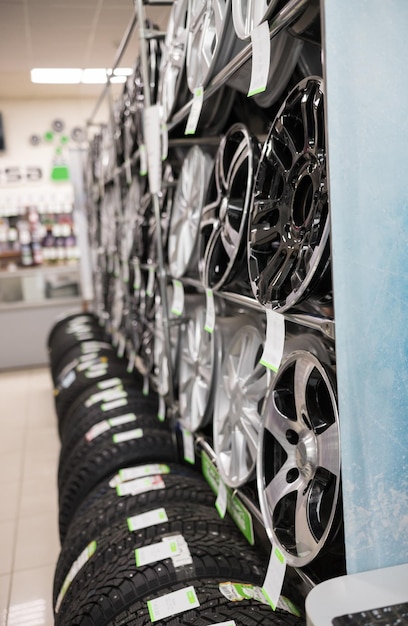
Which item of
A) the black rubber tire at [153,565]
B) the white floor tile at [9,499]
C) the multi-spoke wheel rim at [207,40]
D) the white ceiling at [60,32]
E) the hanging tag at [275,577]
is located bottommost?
the white floor tile at [9,499]

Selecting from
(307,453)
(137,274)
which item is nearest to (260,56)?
(307,453)

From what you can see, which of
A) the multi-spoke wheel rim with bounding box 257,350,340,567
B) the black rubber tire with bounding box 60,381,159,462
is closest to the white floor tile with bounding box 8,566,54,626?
the black rubber tire with bounding box 60,381,159,462

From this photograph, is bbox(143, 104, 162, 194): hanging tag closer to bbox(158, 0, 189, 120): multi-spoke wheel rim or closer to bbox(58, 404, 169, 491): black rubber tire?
→ bbox(158, 0, 189, 120): multi-spoke wheel rim

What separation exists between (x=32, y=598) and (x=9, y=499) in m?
1.24

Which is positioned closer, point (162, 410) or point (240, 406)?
point (240, 406)

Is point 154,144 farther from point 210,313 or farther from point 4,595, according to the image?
point 4,595

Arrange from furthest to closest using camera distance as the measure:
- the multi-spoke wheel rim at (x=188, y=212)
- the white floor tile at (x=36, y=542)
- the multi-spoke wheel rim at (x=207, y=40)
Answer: the white floor tile at (x=36, y=542)
the multi-spoke wheel rim at (x=188, y=212)
the multi-spoke wheel rim at (x=207, y=40)

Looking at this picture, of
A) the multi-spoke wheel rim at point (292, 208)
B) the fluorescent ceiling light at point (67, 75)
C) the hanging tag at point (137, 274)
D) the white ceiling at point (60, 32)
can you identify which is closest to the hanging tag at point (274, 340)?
the multi-spoke wheel rim at point (292, 208)

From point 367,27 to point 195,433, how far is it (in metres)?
1.68

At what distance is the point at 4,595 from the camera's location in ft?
9.08

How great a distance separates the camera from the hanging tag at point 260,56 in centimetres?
127

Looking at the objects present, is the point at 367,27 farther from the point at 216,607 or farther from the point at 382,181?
the point at 216,607

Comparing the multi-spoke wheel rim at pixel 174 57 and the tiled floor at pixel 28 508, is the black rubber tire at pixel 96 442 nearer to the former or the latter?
the tiled floor at pixel 28 508

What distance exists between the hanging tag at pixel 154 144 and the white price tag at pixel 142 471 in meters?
1.21
